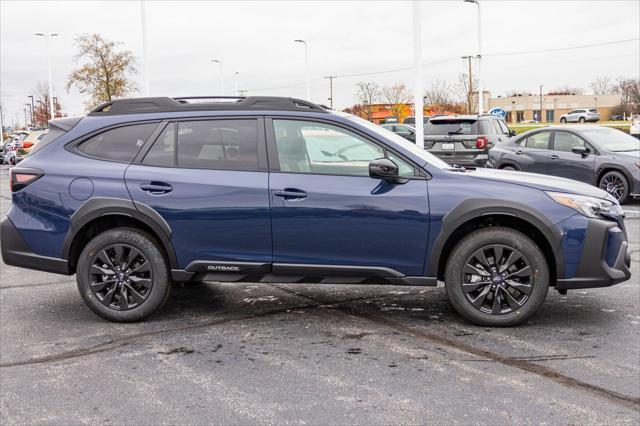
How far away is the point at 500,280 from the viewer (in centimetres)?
530

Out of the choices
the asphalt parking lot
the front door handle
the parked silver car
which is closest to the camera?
the asphalt parking lot

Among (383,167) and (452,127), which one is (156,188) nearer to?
(383,167)

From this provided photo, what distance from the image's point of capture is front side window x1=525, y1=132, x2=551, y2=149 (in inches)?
→ 570

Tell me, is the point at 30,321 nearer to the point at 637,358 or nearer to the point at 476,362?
the point at 476,362

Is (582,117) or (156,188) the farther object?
(582,117)

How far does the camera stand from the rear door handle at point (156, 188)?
5.47m

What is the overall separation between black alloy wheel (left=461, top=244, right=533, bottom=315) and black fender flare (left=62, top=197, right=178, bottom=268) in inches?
91.6

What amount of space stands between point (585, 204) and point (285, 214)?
2.30 metres

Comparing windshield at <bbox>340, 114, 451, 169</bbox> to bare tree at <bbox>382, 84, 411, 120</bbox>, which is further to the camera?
bare tree at <bbox>382, 84, 411, 120</bbox>

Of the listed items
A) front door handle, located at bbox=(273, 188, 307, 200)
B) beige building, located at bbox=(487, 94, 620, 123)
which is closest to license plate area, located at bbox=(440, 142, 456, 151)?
front door handle, located at bbox=(273, 188, 307, 200)

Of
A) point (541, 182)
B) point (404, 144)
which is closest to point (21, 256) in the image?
point (404, 144)

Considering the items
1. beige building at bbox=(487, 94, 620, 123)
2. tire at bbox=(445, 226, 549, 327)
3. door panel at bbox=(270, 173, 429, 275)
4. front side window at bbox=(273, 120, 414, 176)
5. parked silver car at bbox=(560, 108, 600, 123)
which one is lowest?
tire at bbox=(445, 226, 549, 327)

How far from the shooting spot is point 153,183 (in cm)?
550

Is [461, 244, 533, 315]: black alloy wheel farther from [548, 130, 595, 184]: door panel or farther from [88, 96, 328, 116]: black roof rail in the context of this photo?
[548, 130, 595, 184]: door panel
